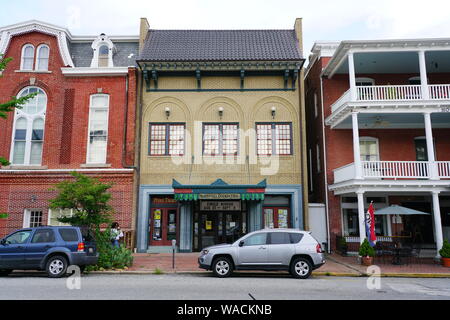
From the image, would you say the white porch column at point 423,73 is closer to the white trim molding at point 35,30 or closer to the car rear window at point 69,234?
the car rear window at point 69,234

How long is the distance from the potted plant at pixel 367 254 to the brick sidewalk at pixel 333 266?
32 cm

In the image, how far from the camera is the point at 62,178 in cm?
1830

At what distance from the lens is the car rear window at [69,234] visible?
1195cm

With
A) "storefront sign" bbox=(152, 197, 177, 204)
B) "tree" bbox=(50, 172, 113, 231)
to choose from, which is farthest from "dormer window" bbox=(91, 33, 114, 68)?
"tree" bbox=(50, 172, 113, 231)

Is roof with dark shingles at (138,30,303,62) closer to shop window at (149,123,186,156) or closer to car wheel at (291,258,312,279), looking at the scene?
shop window at (149,123,186,156)

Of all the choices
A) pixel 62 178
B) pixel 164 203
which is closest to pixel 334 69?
pixel 164 203

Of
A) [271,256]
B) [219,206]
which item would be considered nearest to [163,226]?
[219,206]

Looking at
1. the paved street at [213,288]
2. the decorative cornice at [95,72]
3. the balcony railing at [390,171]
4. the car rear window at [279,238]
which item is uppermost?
the decorative cornice at [95,72]

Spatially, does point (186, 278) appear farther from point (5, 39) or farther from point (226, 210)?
point (5, 39)

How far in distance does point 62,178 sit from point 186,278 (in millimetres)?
10010

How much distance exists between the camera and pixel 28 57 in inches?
771

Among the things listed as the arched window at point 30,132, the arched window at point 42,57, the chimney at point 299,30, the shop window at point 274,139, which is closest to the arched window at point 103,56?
the arched window at point 42,57

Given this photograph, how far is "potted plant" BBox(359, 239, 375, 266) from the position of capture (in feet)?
47.7

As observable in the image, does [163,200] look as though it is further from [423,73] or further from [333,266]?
[423,73]
